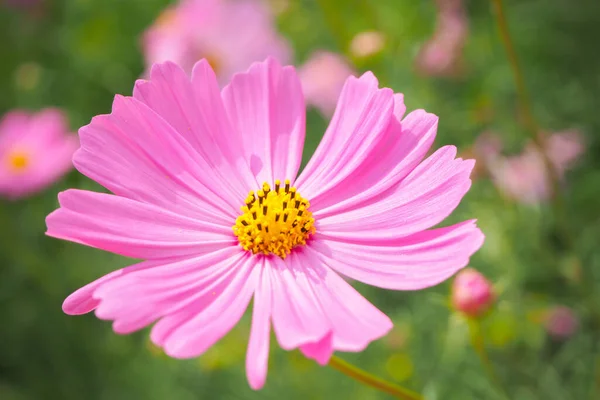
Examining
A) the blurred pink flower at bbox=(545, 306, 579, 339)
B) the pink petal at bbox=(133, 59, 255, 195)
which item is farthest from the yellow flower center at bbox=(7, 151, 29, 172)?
the blurred pink flower at bbox=(545, 306, 579, 339)

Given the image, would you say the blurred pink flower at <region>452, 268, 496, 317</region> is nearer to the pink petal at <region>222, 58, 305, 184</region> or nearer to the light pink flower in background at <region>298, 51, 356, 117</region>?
the pink petal at <region>222, 58, 305, 184</region>

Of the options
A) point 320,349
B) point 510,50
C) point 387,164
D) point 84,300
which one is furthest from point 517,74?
point 84,300

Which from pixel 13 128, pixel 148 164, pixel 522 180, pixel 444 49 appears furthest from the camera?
pixel 13 128

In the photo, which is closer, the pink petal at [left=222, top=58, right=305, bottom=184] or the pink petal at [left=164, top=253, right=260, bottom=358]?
the pink petal at [left=164, top=253, right=260, bottom=358]

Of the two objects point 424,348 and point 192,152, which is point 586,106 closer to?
point 424,348

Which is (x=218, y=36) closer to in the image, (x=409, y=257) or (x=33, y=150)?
(x=33, y=150)

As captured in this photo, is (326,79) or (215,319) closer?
(215,319)

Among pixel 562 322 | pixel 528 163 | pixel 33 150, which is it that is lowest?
pixel 562 322
